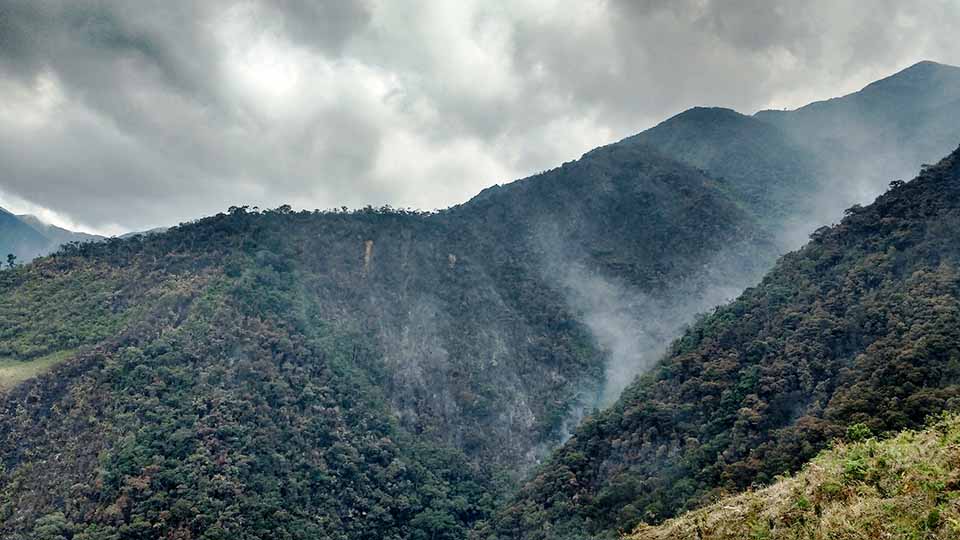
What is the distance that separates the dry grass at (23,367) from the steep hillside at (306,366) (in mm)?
261

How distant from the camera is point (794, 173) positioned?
489 feet

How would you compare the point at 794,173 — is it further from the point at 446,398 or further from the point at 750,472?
the point at 750,472

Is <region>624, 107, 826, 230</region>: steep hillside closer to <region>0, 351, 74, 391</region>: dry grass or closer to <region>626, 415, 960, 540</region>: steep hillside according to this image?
<region>626, 415, 960, 540</region>: steep hillside

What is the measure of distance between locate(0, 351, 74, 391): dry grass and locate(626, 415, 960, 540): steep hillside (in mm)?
59697

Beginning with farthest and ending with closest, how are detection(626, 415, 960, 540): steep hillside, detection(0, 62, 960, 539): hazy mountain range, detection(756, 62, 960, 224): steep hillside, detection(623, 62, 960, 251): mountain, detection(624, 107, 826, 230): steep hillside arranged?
1. detection(756, 62, 960, 224): steep hillside
2. detection(624, 107, 826, 230): steep hillside
3. detection(623, 62, 960, 251): mountain
4. detection(0, 62, 960, 539): hazy mountain range
5. detection(626, 415, 960, 540): steep hillside

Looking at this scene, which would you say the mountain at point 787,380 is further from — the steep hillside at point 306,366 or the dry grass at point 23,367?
the dry grass at point 23,367

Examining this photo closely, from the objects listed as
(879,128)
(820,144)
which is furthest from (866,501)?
(879,128)

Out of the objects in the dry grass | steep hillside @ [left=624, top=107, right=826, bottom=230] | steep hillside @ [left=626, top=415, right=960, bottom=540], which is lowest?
steep hillside @ [left=626, top=415, right=960, bottom=540]

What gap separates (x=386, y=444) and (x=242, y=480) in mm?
17910

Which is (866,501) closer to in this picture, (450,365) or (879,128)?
(450,365)

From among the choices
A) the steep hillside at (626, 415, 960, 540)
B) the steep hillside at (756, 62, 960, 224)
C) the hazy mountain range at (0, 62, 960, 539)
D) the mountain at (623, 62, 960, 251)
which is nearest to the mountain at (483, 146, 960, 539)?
the hazy mountain range at (0, 62, 960, 539)

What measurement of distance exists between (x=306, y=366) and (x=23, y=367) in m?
26.2

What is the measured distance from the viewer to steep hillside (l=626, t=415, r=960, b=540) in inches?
504

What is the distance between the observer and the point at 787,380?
45.7 metres
